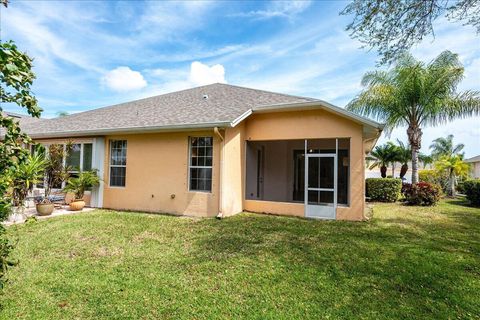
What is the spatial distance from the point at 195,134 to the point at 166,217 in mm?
3399

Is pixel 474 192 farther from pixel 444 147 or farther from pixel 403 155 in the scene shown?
pixel 444 147

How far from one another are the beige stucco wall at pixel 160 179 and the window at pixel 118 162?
196 millimetres

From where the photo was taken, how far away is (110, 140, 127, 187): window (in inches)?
487

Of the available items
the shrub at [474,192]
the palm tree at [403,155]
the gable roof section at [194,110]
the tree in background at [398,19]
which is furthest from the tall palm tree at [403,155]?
the tree in background at [398,19]

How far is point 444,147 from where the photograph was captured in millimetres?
40281

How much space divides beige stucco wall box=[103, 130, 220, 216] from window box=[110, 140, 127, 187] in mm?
196

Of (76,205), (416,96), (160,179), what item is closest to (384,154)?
(416,96)

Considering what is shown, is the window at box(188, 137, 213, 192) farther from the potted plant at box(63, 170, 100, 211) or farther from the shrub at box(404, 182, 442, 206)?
the shrub at box(404, 182, 442, 206)

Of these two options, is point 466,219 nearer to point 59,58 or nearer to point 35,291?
point 35,291

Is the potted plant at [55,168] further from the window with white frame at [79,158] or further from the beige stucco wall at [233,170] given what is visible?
the beige stucco wall at [233,170]

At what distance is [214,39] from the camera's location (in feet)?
52.6

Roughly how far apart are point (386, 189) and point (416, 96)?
600 centimetres

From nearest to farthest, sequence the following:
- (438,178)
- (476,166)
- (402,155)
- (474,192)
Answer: (474,192)
(438,178)
(402,155)
(476,166)

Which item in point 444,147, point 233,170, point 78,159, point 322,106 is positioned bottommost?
point 233,170
